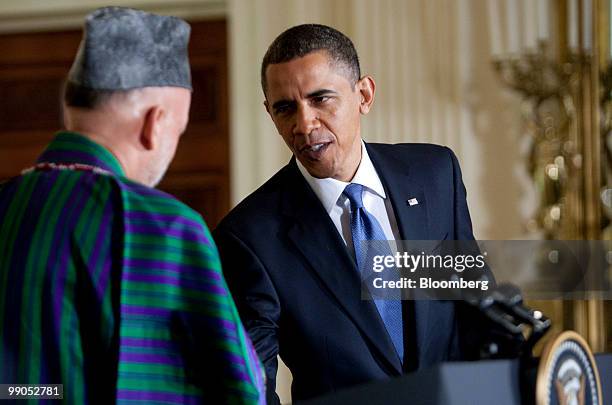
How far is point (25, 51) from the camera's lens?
5227mm

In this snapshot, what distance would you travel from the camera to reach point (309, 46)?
201 cm

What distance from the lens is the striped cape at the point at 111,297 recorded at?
4.44ft

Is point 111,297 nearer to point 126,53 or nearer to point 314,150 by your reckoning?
point 126,53

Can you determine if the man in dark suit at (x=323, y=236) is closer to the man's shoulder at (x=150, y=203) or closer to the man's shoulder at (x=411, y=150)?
the man's shoulder at (x=411, y=150)

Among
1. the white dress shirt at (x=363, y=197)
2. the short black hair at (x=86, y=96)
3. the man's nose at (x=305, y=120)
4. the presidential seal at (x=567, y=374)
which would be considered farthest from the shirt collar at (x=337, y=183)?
the short black hair at (x=86, y=96)

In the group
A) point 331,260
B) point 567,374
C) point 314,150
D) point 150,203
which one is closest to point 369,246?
point 331,260

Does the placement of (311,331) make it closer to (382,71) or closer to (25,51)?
(382,71)

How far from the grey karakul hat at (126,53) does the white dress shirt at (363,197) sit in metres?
0.63

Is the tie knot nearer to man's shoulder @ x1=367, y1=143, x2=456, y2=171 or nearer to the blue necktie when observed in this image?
the blue necktie

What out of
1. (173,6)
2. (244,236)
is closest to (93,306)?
(244,236)

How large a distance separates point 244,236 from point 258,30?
3.03 m

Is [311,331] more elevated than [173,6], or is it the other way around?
[173,6]

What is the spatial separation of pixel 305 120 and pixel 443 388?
0.69m

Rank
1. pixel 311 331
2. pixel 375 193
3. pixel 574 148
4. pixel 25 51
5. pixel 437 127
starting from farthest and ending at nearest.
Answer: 1. pixel 25 51
2. pixel 437 127
3. pixel 574 148
4. pixel 375 193
5. pixel 311 331
